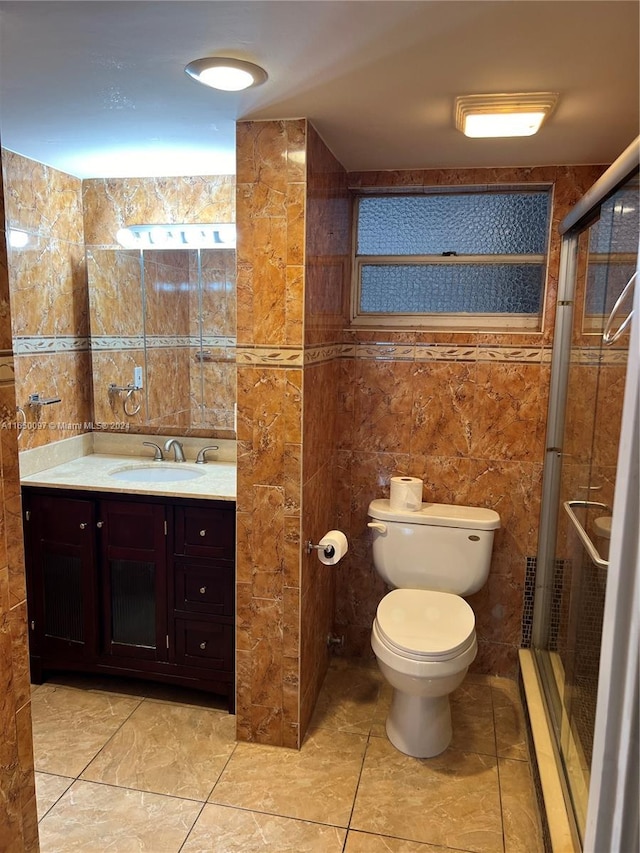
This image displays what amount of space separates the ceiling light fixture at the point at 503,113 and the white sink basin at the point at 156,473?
176 cm

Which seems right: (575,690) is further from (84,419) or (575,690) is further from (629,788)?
(84,419)

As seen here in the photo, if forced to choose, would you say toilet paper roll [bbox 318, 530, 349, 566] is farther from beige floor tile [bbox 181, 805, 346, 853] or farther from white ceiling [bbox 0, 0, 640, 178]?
white ceiling [bbox 0, 0, 640, 178]

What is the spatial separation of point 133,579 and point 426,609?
1.21 m

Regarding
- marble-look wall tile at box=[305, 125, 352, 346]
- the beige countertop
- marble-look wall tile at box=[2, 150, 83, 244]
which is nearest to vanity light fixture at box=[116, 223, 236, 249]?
marble-look wall tile at box=[2, 150, 83, 244]

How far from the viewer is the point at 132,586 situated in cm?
258

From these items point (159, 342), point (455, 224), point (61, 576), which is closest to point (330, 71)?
point (455, 224)

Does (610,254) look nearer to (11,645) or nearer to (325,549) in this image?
(325,549)

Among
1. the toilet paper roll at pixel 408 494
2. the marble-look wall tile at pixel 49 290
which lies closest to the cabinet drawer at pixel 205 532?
the toilet paper roll at pixel 408 494

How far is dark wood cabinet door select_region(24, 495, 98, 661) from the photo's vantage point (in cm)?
256

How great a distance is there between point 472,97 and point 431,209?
95cm

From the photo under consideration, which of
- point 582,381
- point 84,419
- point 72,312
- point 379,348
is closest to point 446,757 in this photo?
point 582,381

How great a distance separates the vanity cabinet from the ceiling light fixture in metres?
1.57

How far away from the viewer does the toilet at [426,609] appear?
2.18m

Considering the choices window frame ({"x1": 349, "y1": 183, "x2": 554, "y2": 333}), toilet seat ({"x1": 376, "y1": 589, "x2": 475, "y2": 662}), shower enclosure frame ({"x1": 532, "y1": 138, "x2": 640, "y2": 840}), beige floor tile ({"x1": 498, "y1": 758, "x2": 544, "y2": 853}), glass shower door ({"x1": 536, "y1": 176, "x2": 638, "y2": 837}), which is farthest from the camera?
window frame ({"x1": 349, "y1": 183, "x2": 554, "y2": 333})
